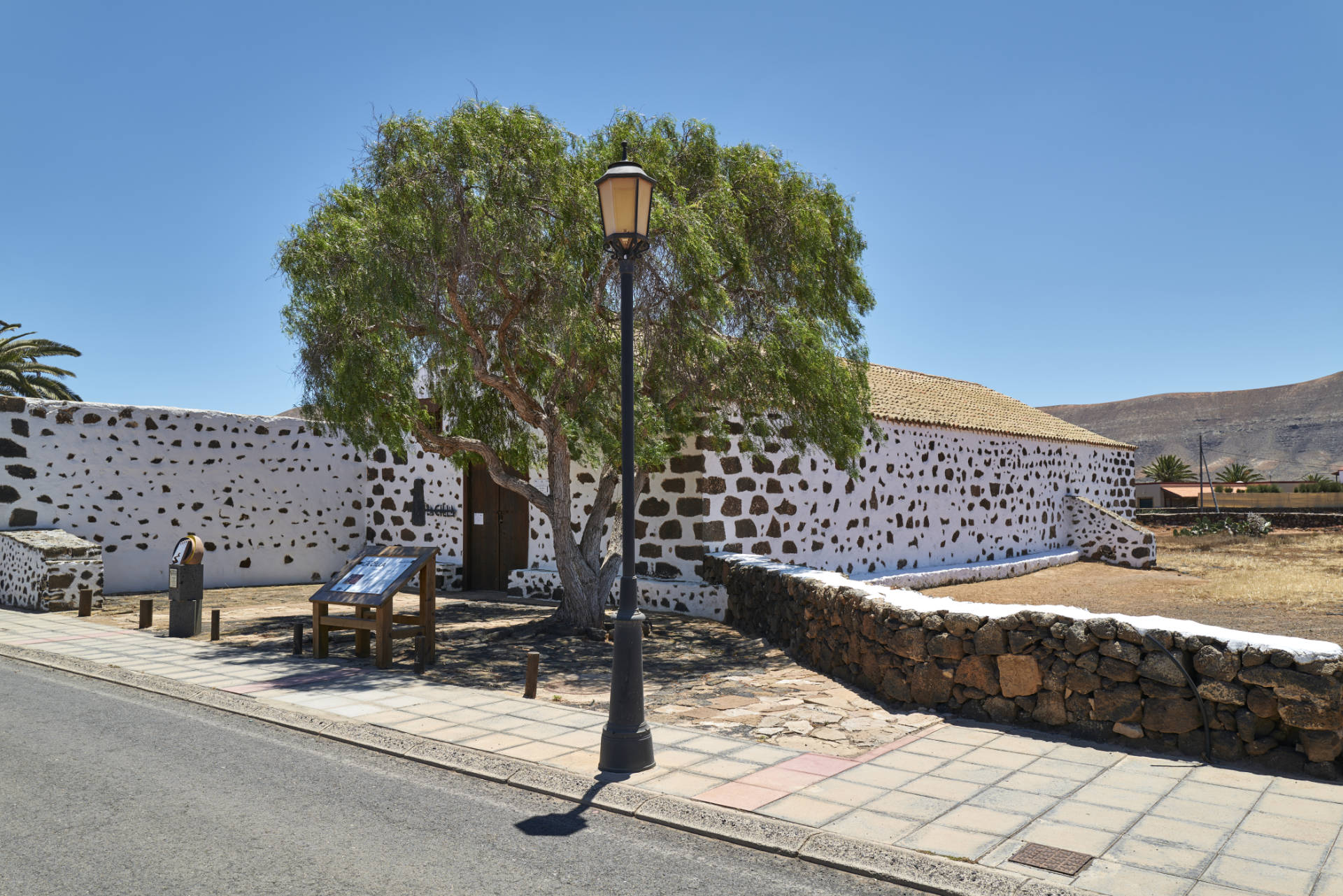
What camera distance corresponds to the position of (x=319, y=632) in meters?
9.27

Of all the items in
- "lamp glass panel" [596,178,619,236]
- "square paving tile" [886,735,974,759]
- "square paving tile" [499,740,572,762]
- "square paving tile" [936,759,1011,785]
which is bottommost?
"square paving tile" [936,759,1011,785]

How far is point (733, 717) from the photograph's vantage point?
6914mm

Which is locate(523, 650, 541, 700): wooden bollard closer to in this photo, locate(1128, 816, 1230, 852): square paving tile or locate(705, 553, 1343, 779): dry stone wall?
locate(705, 553, 1343, 779): dry stone wall

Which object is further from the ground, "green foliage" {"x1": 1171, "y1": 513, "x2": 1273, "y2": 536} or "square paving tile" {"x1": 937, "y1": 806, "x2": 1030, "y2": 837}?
"green foliage" {"x1": 1171, "y1": 513, "x2": 1273, "y2": 536}

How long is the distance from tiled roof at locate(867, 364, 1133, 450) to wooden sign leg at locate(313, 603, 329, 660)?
8.78m

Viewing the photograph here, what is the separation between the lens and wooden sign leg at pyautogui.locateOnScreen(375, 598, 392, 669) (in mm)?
8672

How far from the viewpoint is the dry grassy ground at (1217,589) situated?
11.7 m

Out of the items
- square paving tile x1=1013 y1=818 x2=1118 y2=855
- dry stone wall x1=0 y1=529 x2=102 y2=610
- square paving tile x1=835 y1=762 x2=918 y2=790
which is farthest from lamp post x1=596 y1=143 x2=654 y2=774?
dry stone wall x1=0 y1=529 x2=102 y2=610

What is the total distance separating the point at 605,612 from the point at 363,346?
4030 mm

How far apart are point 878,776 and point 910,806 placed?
0.54 meters

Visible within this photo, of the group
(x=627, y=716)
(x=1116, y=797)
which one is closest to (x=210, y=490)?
(x=627, y=716)

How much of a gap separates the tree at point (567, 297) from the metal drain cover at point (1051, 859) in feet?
18.2

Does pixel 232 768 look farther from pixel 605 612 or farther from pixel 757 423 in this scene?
pixel 757 423

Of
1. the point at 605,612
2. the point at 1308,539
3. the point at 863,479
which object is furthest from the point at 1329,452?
the point at 605,612
